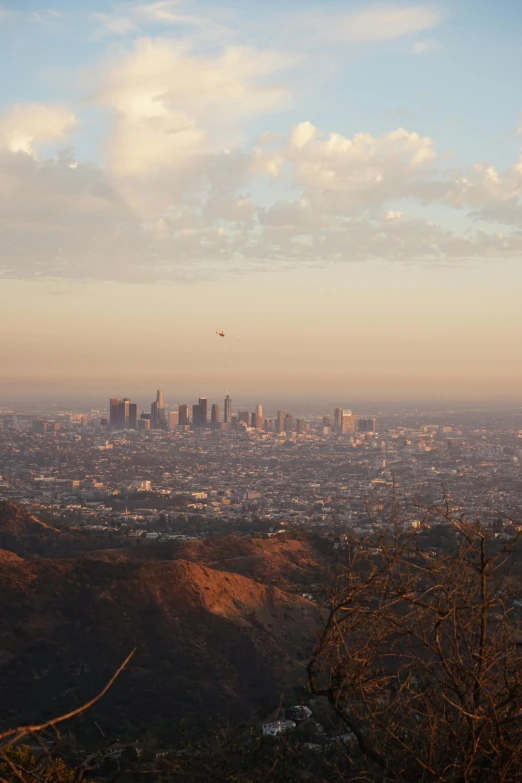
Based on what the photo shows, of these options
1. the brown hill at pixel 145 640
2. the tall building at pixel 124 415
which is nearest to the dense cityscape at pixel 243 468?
the tall building at pixel 124 415

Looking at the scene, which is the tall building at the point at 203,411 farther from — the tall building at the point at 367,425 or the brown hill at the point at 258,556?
the brown hill at the point at 258,556

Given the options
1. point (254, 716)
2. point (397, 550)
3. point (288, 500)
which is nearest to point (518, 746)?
point (397, 550)

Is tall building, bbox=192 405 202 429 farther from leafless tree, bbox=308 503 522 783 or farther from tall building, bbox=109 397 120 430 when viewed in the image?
leafless tree, bbox=308 503 522 783

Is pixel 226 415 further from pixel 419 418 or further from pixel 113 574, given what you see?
pixel 113 574

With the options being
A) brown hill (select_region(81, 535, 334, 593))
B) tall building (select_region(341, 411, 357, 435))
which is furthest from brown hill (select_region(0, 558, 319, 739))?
tall building (select_region(341, 411, 357, 435))

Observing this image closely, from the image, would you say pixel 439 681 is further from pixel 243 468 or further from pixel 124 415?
pixel 124 415
